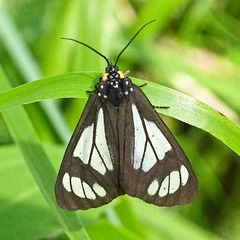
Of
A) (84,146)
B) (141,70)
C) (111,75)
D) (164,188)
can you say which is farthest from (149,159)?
(141,70)

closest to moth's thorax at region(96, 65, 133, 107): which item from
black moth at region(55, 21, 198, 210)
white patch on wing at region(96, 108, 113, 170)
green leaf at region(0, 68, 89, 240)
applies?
black moth at region(55, 21, 198, 210)

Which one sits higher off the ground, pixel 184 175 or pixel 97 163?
pixel 97 163

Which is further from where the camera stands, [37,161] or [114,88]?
[114,88]

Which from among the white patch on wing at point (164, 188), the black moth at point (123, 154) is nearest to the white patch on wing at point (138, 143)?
the black moth at point (123, 154)

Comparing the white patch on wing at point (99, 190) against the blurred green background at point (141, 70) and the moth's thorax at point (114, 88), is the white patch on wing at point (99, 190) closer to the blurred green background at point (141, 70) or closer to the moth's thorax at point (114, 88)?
the blurred green background at point (141, 70)

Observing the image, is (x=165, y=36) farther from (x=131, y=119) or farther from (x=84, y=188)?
(x=84, y=188)

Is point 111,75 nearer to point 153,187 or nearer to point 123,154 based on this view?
point 123,154

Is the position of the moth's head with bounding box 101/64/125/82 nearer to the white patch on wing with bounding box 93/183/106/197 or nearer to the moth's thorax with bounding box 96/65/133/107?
the moth's thorax with bounding box 96/65/133/107
